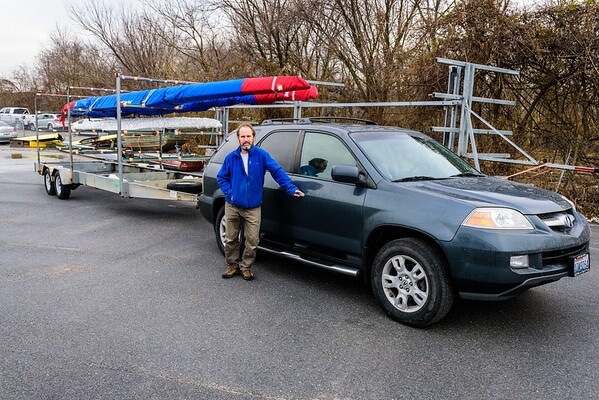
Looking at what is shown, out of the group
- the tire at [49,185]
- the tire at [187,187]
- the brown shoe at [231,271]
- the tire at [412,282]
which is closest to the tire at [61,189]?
the tire at [49,185]

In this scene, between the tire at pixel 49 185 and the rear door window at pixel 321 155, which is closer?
the rear door window at pixel 321 155

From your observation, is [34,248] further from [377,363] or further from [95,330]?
[377,363]

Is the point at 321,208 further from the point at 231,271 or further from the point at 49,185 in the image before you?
the point at 49,185

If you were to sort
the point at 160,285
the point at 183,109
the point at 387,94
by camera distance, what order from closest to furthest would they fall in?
1. the point at 160,285
2. the point at 183,109
3. the point at 387,94

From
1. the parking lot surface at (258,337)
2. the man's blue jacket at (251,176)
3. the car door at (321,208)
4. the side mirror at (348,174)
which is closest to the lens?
the parking lot surface at (258,337)

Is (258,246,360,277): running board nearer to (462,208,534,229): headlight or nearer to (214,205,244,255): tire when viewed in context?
(214,205,244,255): tire

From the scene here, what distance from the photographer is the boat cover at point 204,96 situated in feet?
22.3

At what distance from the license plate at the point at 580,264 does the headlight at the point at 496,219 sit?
55cm

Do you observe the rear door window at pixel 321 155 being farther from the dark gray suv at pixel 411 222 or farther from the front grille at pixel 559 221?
the front grille at pixel 559 221

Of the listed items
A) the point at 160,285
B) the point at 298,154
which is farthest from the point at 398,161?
the point at 160,285

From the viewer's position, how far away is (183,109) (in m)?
9.46

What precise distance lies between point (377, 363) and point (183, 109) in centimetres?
714

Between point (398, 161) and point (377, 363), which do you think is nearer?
point (377, 363)

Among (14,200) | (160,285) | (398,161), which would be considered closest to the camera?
(398,161)
